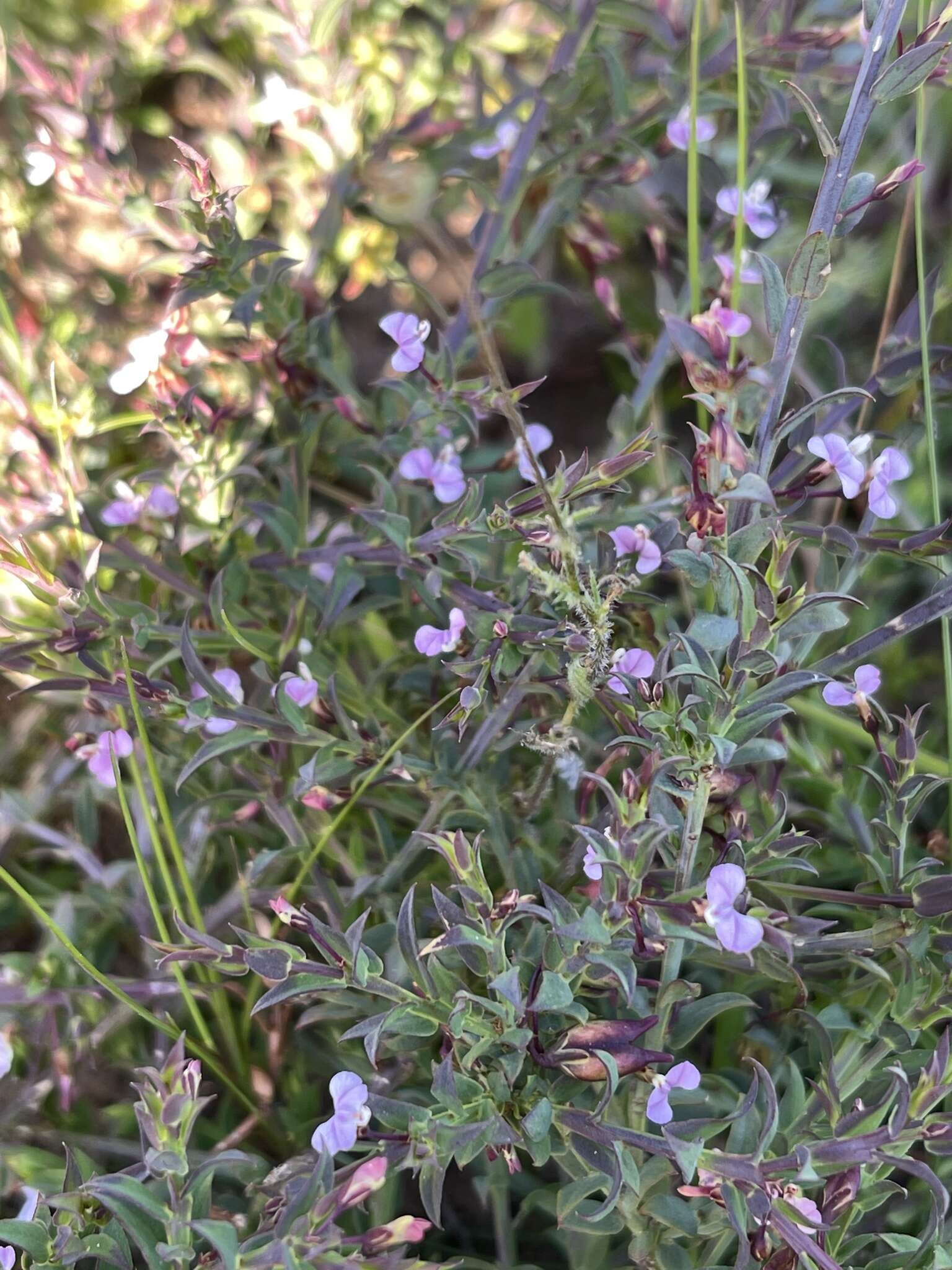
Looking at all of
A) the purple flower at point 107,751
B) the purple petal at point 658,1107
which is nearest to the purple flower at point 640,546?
the purple petal at point 658,1107

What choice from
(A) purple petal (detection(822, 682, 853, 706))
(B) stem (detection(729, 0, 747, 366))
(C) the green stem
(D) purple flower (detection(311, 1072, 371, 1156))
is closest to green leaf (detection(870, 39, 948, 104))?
(B) stem (detection(729, 0, 747, 366))

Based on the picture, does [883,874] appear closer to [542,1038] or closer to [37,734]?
[542,1038]

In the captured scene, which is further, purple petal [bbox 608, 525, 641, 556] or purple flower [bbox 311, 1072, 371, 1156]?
purple petal [bbox 608, 525, 641, 556]

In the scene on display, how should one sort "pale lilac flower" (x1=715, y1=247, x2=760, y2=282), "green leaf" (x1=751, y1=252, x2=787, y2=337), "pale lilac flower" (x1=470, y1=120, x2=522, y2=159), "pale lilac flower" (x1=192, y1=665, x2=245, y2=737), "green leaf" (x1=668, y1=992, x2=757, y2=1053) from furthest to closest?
"pale lilac flower" (x1=470, y1=120, x2=522, y2=159), "pale lilac flower" (x1=715, y1=247, x2=760, y2=282), "pale lilac flower" (x1=192, y1=665, x2=245, y2=737), "green leaf" (x1=668, y1=992, x2=757, y2=1053), "green leaf" (x1=751, y1=252, x2=787, y2=337)

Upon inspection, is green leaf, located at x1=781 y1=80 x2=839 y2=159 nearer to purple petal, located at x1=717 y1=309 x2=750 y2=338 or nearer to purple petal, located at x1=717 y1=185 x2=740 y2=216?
purple petal, located at x1=717 y1=309 x2=750 y2=338

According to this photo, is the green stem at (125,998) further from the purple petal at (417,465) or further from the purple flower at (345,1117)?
the purple petal at (417,465)

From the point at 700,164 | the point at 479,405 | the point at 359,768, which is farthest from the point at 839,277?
the point at 359,768
